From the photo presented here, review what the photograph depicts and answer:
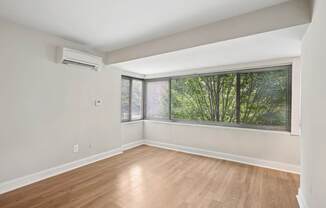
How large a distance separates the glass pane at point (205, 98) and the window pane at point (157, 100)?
9.2 inches

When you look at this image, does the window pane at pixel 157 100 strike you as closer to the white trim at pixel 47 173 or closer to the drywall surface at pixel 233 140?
the drywall surface at pixel 233 140

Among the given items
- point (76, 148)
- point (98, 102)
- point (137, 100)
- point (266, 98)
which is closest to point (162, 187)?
point (76, 148)

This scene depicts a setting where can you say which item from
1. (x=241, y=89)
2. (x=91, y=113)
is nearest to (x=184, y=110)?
(x=241, y=89)

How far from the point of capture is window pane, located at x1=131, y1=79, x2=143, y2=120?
4.74 metres

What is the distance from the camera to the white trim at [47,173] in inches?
89.3

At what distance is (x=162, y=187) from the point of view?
2398 mm

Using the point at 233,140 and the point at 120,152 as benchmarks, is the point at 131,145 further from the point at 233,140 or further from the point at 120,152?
the point at 233,140

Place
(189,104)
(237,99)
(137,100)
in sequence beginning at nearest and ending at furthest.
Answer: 1. (237,99)
2. (189,104)
3. (137,100)

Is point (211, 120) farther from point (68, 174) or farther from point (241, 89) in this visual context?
point (68, 174)

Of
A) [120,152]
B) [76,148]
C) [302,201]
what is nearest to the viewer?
[302,201]

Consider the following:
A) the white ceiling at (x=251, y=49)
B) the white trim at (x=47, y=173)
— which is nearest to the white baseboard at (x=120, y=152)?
the white trim at (x=47, y=173)

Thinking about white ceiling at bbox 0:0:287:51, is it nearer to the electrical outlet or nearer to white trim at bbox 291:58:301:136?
white trim at bbox 291:58:301:136

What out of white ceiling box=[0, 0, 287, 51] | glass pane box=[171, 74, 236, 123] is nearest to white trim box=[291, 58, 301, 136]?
glass pane box=[171, 74, 236, 123]

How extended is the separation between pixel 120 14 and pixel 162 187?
2.47 meters
